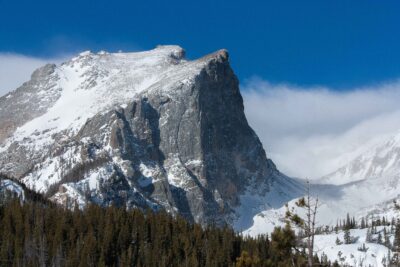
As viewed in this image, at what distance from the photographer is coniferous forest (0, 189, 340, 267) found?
155 meters

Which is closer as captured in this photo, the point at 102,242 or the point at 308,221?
the point at 308,221

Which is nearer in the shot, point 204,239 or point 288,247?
point 288,247

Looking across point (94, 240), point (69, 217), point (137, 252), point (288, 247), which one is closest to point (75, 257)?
point (94, 240)

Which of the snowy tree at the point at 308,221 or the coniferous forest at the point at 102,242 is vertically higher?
the coniferous forest at the point at 102,242

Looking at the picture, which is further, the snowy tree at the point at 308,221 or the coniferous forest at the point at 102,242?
the coniferous forest at the point at 102,242

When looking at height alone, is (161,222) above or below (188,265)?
above

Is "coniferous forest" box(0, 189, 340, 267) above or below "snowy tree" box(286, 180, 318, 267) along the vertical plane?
above

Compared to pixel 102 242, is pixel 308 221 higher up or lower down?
lower down

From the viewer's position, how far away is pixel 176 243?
180 meters

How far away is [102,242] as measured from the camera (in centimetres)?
17050

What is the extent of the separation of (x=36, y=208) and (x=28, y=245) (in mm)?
39725

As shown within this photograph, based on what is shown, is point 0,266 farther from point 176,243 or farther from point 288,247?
point 288,247

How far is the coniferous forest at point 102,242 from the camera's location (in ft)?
509

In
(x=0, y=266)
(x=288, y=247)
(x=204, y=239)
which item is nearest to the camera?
(x=288, y=247)
